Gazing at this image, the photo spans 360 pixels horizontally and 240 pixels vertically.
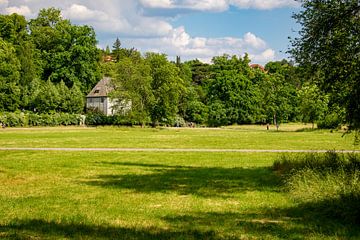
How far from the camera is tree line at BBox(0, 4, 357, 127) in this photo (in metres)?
68.9

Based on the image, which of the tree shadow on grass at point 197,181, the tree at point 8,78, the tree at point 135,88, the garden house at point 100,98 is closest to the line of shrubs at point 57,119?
the tree at point 135,88

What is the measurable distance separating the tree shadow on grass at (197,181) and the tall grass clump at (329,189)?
3.67 ft

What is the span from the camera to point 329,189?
1122 cm

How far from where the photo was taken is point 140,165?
19859 millimetres

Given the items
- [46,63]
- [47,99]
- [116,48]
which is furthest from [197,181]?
[116,48]

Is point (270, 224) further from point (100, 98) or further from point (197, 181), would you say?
point (100, 98)

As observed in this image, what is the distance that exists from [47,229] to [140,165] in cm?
1144

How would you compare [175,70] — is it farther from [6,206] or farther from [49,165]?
[6,206]

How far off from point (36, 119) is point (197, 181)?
58.9 meters

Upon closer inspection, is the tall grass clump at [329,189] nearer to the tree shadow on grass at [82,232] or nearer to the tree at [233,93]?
the tree shadow on grass at [82,232]

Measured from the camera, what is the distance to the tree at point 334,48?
41.4 ft

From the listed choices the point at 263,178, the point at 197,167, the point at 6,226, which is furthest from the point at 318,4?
the point at 6,226

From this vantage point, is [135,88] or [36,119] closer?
[135,88]

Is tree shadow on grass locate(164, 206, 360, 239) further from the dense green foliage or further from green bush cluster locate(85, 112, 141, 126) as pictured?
the dense green foliage
